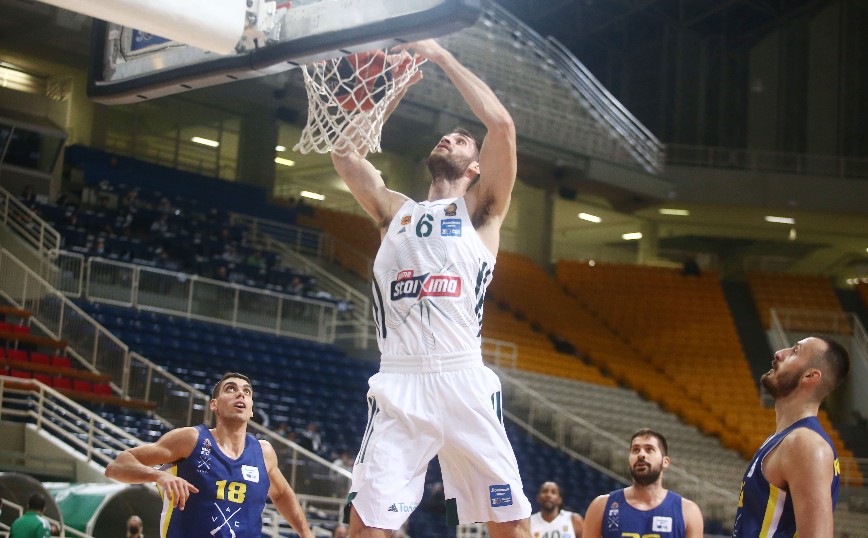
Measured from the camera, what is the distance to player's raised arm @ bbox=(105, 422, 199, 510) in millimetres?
5898

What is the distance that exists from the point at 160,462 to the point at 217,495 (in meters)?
0.38

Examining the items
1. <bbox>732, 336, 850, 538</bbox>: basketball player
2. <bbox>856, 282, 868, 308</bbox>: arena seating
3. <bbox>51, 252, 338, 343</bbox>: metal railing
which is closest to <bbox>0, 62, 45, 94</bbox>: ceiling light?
<bbox>51, 252, 338, 343</bbox>: metal railing

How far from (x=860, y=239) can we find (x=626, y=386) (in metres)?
9.98

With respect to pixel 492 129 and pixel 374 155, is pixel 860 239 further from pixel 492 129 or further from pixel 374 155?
pixel 492 129

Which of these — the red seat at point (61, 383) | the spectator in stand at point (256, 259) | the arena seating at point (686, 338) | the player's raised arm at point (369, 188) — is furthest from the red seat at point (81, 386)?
the arena seating at point (686, 338)

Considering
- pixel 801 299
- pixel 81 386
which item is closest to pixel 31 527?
pixel 81 386

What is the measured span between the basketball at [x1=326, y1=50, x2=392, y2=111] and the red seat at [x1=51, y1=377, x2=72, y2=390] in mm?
10741

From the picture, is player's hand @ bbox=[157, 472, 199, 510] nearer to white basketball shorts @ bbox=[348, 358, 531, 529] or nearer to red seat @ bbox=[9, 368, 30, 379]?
white basketball shorts @ bbox=[348, 358, 531, 529]

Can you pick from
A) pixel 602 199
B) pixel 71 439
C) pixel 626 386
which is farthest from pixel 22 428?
pixel 602 199

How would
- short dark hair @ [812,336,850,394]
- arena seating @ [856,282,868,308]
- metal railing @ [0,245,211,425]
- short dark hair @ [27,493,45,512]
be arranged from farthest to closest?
arena seating @ [856,282,868,308] < metal railing @ [0,245,211,425] < short dark hair @ [27,493,45,512] < short dark hair @ [812,336,850,394]

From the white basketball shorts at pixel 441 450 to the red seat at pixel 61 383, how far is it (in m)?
11.6

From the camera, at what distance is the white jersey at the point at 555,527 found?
411 inches

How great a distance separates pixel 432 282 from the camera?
16.8ft

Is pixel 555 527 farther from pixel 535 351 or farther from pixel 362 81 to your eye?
pixel 535 351
